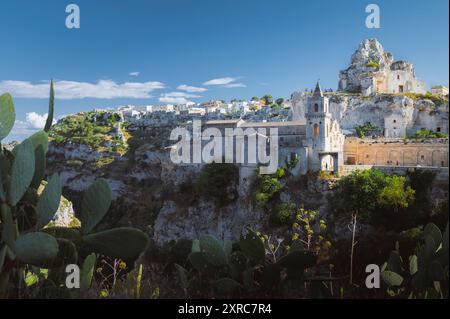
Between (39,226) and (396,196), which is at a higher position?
(39,226)

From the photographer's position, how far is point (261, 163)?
25.4m

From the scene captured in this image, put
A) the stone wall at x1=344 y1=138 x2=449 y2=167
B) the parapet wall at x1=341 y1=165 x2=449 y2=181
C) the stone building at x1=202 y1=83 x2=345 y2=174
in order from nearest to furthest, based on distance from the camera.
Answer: the parapet wall at x1=341 y1=165 x2=449 y2=181 → the stone wall at x1=344 y1=138 x2=449 y2=167 → the stone building at x1=202 y1=83 x2=345 y2=174

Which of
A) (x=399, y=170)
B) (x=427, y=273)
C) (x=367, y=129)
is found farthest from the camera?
(x=367, y=129)

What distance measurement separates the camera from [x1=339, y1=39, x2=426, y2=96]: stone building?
37.7 m

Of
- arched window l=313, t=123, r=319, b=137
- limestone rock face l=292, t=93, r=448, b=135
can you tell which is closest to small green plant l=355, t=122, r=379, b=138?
limestone rock face l=292, t=93, r=448, b=135

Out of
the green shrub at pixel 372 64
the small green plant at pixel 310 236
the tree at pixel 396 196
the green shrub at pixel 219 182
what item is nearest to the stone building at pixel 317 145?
the green shrub at pixel 219 182

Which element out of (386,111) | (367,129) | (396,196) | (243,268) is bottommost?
(396,196)

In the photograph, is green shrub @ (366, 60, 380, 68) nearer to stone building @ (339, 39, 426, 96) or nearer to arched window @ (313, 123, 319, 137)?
stone building @ (339, 39, 426, 96)

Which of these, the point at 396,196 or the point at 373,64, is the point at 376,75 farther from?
the point at 396,196

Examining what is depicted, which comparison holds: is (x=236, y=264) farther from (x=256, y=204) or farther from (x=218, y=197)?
(x=218, y=197)

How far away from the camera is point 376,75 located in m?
37.6

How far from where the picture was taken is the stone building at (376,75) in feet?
124

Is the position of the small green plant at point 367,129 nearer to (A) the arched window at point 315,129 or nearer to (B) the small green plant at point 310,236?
(A) the arched window at point 315,129

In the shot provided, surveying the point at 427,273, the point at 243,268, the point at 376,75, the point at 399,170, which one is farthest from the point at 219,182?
the point at 427,273
